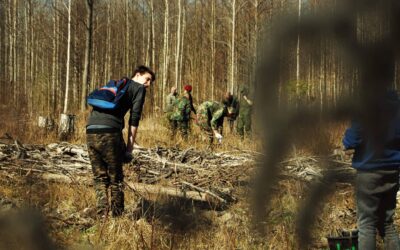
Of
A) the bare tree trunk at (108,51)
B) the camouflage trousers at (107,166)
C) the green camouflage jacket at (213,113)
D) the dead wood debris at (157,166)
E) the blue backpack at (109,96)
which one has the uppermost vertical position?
the bare tree trunk at (108,51)

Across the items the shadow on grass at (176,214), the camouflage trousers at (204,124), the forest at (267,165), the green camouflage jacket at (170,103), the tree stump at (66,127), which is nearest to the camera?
the forest at (267,165)

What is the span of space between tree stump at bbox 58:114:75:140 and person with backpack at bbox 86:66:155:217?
6.10 meters

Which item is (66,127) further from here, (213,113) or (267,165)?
(267,165)

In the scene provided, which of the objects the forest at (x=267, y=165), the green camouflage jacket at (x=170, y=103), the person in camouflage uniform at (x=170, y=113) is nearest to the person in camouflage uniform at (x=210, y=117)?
the person in camouflage uniform at (x=170, y=113)

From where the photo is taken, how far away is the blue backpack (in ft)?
12.7

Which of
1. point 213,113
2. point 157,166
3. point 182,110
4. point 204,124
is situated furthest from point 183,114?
point 157,166

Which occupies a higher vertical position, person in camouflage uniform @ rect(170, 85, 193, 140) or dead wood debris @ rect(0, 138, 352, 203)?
person in camouflage uniform @ rect(170, 85, 193, 140)

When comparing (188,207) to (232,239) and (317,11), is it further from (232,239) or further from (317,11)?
(317,11)

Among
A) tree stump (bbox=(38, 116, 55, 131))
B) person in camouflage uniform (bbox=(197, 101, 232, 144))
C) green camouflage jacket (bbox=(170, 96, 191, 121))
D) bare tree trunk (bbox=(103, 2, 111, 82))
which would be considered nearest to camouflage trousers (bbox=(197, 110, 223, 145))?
person in camouflage uniform (bbox=(197, 101, 232, 144))

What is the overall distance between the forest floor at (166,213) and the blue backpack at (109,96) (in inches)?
25.3

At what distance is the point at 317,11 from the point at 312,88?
0.08 meters

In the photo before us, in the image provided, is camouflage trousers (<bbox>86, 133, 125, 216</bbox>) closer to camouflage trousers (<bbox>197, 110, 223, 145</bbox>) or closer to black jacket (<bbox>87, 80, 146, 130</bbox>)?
black jacket (<bbox>87, 80, 146, 130</bbox>)

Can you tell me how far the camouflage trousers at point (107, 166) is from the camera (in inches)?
157

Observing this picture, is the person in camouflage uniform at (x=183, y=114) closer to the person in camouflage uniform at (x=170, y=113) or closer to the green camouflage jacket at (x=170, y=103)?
the person in camouflage uniform at (x=170, y=113)
